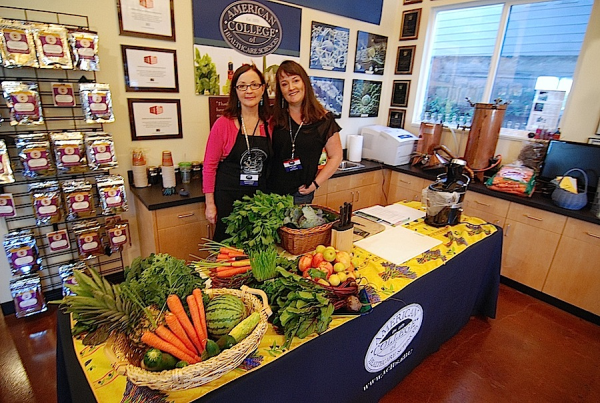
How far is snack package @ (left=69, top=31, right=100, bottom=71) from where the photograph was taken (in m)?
2.00

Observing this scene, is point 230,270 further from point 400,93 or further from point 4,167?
point 400,93

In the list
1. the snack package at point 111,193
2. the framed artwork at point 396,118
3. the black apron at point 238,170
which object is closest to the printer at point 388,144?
the framed artwork at point 396,118

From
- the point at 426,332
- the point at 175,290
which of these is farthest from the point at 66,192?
the point at 426,332

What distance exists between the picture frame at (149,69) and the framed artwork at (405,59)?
2.69m

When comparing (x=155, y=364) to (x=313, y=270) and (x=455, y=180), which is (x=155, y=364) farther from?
(x=455, y=180)

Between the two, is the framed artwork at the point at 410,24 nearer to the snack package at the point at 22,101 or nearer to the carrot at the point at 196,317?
the snack package at the point at 22,101

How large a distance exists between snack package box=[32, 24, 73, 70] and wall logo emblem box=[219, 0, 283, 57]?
1.16m

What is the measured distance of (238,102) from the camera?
6.63 feet

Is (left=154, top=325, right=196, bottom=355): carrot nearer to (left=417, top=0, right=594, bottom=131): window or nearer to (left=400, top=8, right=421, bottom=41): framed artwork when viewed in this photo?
(left=417, top=0, right=594, bottom=131): window

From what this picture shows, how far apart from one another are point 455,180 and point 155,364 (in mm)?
1810

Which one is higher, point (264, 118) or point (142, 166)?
point (264, 118)

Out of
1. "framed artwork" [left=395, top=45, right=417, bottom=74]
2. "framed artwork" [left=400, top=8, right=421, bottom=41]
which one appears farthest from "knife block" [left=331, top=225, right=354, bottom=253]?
"framed artwork" [left=400, top=8, right=421, bottom=41]

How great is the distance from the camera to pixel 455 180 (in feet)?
6.50

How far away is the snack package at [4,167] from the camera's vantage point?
1939 millimetres
